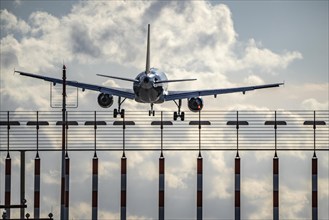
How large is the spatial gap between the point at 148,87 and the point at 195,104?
33.6ft

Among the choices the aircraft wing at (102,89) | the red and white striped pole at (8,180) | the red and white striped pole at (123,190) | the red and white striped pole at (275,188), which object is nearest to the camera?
the red and white striped pole at (123,190)

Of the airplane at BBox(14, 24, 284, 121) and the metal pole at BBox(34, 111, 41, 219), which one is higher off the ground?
the airplane at BBox(14, 24, 284, 121)

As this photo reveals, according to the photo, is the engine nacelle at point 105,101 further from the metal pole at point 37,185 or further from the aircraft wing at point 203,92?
the metal pole at point 37,185

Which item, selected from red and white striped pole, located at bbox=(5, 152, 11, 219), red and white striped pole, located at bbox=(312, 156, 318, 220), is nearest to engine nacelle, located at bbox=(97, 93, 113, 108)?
red and white striped pole, located at bbox=(5, 152, 11, 219)

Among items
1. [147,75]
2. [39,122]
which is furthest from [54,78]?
[39,122]

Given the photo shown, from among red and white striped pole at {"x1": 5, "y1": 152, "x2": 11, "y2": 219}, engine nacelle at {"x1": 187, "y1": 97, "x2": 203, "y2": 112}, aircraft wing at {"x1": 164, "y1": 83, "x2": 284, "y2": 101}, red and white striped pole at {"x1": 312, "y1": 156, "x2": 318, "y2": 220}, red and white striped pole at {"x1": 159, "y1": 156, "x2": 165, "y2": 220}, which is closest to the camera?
red and white striped pole at {"x1": 159, "y1": 156, "x2": 165, "y2": 220}

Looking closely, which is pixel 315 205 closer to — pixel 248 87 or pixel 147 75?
pixel 147 75

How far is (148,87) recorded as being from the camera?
334 feet

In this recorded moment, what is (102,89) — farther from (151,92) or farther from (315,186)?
→ (315,186)

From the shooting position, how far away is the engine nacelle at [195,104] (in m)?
110

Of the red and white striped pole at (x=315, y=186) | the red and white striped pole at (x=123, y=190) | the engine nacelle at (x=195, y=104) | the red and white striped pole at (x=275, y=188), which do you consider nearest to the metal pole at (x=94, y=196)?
the red and white striped pole at (x=123, y=190)

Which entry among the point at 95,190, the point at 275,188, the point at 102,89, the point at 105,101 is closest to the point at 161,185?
A: the point at 95,190

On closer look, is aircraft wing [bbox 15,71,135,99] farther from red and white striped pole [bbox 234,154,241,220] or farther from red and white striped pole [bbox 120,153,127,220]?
red and white striped pole [bbox 234,154,241,220]

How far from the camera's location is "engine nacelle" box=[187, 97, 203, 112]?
4321 inches
